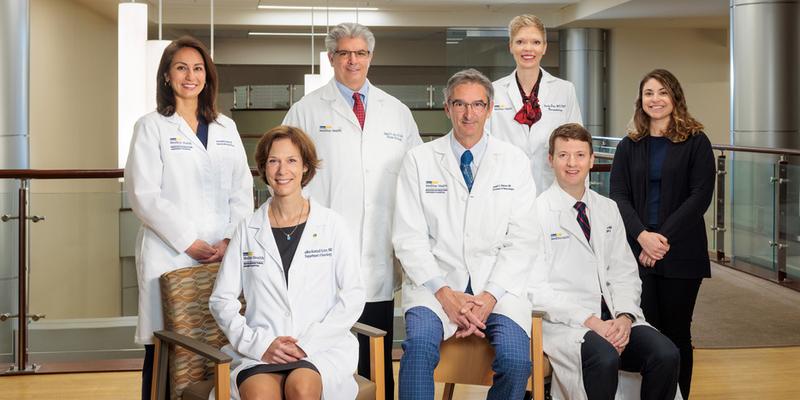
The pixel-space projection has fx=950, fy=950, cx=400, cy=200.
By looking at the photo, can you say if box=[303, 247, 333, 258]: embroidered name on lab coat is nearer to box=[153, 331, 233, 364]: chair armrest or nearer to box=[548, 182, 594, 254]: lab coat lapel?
box=[153, 331, 233, 364]: chair armrest

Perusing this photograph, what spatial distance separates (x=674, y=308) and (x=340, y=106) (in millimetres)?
1533

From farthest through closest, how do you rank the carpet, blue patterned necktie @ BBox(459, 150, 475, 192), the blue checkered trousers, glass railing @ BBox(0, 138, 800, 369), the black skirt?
the carpet
glass railing @ BBox(0, 138, 800, 369)
blue patterned necktie @ BBox(459, 150, 475, 192)
the blue checkered trousers
the black skirt

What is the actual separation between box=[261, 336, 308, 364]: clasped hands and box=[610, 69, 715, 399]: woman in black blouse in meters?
1.49

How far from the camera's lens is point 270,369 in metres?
2.96

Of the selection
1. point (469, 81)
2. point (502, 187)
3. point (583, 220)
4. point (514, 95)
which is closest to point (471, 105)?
point (469, 81)

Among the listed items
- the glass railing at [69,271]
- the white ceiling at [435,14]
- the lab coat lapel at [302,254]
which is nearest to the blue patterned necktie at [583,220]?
the lab coat lapel at [302,254]

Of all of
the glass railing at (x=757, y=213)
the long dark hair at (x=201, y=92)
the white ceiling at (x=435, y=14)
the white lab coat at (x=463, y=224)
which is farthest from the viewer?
the white ceiling at (x=435, y=14)

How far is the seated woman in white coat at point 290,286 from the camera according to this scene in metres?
2.99

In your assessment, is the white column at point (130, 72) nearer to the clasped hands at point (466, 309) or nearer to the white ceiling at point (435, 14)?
the clasped hands at point (466, 309)

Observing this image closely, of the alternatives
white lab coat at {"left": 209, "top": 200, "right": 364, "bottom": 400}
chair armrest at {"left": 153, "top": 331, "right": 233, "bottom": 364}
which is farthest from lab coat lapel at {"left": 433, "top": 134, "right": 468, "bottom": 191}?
chair armrest at {"left": 153, "top": 331, "right": 233, "bottom": 364}

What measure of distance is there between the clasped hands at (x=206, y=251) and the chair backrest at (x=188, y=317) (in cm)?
7

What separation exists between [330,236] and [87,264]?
2.89m

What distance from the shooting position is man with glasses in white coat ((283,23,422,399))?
11.9 feet

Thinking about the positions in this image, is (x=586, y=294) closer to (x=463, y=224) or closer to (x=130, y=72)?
(x=463, y=224)
